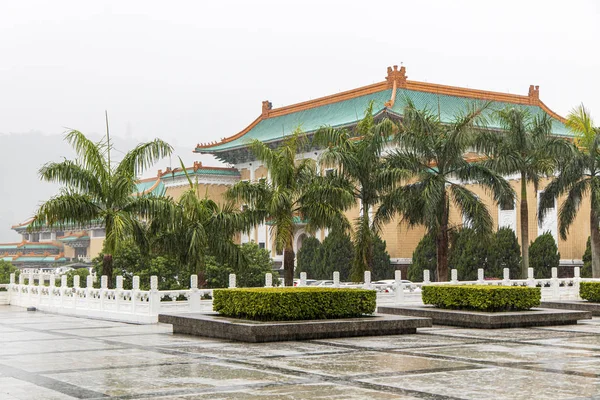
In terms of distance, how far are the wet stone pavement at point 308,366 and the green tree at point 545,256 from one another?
17933 mm

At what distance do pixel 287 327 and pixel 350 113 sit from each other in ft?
102

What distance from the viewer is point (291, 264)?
75.5 ft

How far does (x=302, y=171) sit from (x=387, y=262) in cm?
1797

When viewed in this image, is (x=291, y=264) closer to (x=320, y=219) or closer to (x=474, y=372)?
(x=320, y=219)

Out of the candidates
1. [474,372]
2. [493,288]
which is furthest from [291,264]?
[474,372]

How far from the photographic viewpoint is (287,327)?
591 inches

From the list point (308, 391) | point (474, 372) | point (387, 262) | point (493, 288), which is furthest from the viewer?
point (387, 262)

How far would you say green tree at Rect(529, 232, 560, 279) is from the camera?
34.4 metres

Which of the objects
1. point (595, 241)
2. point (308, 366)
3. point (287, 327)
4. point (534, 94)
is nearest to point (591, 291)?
point (595, 241)

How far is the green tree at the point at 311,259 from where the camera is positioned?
4062 cm

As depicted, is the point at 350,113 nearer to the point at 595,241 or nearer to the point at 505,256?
the point at 505,256

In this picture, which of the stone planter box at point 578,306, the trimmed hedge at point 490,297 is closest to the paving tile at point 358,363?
the trimmed hedge at point 490,297

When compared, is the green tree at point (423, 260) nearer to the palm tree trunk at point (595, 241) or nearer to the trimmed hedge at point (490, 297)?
the palm tree trunk at point (595, 241)

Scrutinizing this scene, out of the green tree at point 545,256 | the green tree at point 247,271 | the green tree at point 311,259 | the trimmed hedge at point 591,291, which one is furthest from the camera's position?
the green tree at point 311,259
